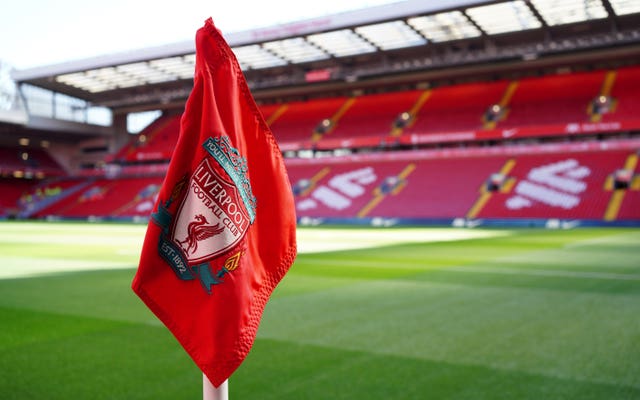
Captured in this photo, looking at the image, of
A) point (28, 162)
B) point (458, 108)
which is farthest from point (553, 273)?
point (28, 162)

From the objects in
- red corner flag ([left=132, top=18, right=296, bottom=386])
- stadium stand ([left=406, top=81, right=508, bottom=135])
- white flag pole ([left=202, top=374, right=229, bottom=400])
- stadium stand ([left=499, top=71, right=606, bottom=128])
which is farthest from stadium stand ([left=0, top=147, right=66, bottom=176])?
white flag pole ([left=202, top=374, right=229, bottom=400])

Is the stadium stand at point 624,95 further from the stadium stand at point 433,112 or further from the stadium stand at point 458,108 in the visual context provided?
the stadium stand at point 458,108

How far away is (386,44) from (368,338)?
109 ft

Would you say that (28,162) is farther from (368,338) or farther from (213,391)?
(213,391)

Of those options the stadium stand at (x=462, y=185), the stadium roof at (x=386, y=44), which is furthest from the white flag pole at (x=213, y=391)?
the stadium stand at (x=462, y=185)

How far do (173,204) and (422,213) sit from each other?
1304 inches

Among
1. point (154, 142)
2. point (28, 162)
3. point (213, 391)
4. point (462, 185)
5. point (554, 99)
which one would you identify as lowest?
point (28, 162)

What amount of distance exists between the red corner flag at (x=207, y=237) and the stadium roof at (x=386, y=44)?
29.9 metres

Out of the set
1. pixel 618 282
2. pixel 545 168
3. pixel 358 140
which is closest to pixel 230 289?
pixel 618 282

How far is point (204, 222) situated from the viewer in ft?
6.38

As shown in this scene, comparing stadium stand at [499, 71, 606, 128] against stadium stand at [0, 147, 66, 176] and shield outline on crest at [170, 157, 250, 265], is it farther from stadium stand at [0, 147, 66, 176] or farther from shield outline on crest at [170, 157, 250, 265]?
stadium stand at [0, 147, 66, 176]

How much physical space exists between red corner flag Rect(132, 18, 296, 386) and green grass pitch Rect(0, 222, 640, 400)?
2.25 meters

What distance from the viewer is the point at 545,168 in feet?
113

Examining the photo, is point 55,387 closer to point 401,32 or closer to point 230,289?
point 230,289
